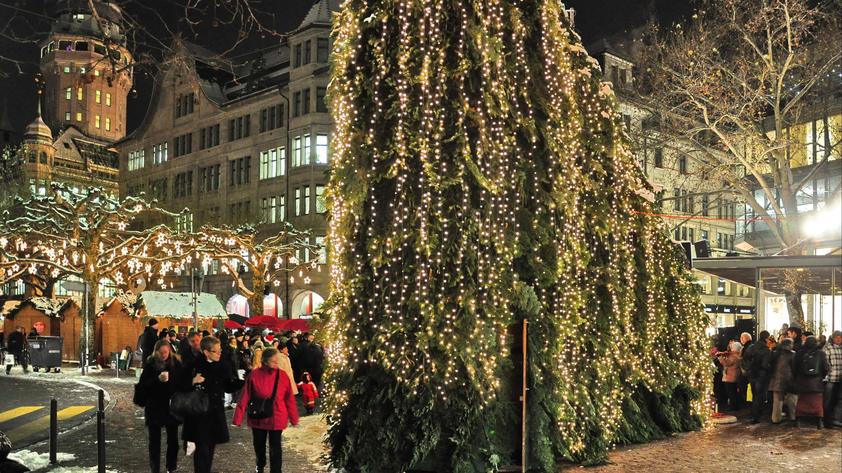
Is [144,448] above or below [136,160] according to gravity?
below

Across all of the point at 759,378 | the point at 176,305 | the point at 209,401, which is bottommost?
the point at 759,378

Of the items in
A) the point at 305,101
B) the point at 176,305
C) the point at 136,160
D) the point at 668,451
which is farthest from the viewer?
the point at 136,160

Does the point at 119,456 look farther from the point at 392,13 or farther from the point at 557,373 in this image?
the point at 392,13

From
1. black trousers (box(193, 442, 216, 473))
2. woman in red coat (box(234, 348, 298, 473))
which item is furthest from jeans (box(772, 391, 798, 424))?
black trousers (box(193, 442, 216, 473))

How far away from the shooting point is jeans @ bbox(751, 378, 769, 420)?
674 inches

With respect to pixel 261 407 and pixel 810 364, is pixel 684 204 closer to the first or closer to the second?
pixel 810 364

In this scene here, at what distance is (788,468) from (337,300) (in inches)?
259

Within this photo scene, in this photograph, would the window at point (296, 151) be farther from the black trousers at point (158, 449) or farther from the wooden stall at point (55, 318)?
the black trousers at point (158, 449)

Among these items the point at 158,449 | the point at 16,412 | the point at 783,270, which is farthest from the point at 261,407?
the point at 783,270

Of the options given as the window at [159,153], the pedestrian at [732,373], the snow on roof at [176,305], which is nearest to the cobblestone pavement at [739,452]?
the pedestrian at [732,373]

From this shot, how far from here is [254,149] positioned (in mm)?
63719

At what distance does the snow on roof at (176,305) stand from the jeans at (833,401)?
24280 millimetres

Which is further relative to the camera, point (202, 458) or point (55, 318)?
point (55, 318)

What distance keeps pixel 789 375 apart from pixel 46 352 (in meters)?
27.8
